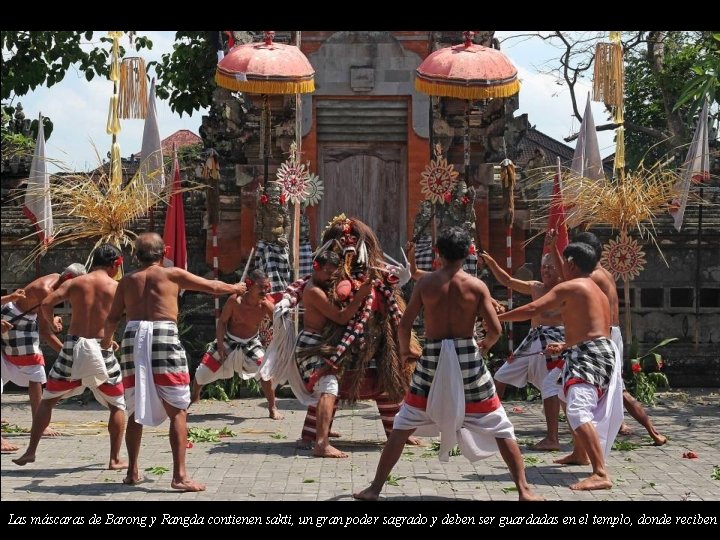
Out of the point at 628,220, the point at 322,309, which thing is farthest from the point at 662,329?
the point at 322,309

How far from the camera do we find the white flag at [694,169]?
13.1 m

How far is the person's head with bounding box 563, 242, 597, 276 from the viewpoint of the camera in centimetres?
787

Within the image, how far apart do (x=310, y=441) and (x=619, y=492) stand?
2.93 meters

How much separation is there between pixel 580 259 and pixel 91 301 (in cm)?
375

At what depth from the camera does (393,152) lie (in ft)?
50.3

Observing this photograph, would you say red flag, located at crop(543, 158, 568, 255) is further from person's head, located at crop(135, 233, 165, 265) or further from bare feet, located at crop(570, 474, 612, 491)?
person's head, located at crop(135, 233, 165, 265)

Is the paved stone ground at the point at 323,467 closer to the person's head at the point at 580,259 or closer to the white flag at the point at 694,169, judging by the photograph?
the person's head at the point at 580,259

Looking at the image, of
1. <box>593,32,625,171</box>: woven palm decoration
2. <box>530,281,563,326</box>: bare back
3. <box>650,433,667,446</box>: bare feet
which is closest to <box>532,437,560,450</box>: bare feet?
<box>650,433,667,446</box>: bare feet

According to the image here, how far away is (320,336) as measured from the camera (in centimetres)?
924

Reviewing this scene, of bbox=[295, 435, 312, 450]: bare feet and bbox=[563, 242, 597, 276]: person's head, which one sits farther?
bbox=[295, 435, 312, 450]: bare feet

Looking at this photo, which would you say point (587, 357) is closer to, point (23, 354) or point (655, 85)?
point (23, 354)

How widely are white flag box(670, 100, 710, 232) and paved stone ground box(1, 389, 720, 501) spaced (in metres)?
2.80
